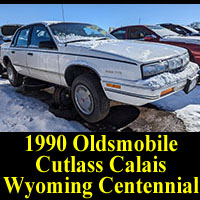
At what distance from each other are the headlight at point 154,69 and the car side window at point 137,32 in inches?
127

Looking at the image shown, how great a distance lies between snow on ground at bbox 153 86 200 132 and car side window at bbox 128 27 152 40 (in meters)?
2.40

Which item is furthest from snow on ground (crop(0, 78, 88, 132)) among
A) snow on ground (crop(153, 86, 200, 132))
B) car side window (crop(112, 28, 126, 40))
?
car side window (crop(112, 28, 126, 40))

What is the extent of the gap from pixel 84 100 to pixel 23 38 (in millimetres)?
2368

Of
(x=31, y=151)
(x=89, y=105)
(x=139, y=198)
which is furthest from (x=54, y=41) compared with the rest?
(x=139, y=198)

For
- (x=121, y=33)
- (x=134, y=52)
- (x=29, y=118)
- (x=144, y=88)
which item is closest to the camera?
(x=144, y=88)

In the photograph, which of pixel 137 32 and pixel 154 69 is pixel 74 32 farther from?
pixel 137 32

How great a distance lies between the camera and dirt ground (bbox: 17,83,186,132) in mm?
2369

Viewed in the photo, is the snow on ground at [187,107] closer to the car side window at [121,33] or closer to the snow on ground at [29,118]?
the snow on ground at [29,118]

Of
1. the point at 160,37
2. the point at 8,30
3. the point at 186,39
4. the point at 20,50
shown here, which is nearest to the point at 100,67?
the point at 20,50

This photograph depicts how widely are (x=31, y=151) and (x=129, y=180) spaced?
114cm

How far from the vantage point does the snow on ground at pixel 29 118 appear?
2.33 m

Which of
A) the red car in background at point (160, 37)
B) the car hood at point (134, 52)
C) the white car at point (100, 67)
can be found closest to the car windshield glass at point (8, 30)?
the white car at point (100, 67)

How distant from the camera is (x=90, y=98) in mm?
2377

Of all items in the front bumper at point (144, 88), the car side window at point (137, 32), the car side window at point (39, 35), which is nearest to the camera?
the front bumper at point (144, 88)
